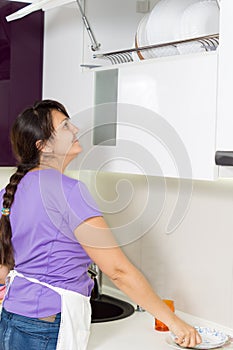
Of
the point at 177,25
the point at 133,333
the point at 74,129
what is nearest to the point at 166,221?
the point at 133,333

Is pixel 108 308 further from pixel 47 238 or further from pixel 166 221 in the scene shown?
pixel 47 238

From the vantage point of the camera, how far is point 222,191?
2.22 metres

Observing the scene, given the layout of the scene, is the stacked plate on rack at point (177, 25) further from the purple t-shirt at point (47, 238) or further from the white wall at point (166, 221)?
the purple t-shirt at point (47, 238)

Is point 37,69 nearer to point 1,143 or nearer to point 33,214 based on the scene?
point 1,143

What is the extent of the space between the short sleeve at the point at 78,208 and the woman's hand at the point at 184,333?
36 centimetres

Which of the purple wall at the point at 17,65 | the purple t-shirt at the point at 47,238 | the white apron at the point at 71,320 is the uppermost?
the purple wall at the point at 17,65

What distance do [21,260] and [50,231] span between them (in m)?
0.15

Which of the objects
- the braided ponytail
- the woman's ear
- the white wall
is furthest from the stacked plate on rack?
the braided ponytail

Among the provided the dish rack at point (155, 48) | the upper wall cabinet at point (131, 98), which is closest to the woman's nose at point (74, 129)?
the upper wall cabinet at point (131, 98)

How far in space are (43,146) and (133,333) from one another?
665 mm

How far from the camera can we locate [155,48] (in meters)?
1.90

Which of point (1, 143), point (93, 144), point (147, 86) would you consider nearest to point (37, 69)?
point (1, 143)

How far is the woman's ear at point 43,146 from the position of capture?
198cm

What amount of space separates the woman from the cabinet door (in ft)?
0.70
